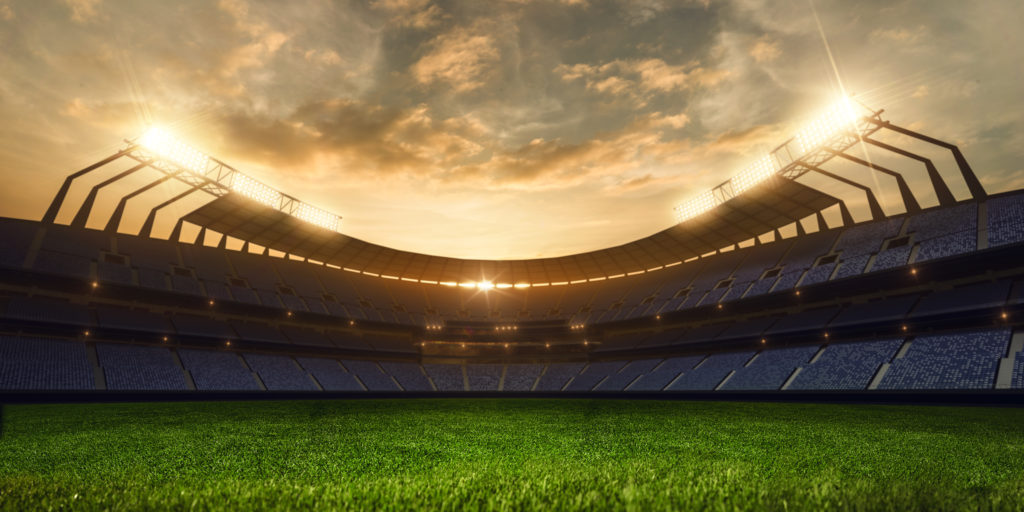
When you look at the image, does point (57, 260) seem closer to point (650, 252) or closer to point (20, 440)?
point (20, 440)

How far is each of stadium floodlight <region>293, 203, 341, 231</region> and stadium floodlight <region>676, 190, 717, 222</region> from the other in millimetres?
34824

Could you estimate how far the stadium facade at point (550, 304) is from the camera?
22.9 meters

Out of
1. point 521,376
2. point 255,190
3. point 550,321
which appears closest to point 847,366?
point 521,376

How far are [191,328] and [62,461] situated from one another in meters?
30.2

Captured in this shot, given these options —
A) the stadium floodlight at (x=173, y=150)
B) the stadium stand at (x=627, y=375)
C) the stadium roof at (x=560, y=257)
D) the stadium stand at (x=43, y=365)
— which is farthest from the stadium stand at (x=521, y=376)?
the stadium floodlight at (x=173, y=150)

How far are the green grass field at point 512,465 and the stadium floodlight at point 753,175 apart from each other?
2387cm

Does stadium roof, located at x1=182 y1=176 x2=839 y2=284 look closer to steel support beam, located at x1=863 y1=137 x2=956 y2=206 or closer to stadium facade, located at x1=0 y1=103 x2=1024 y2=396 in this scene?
stadium facade, located at x1=0 y1=103 x2=1024 y2=396

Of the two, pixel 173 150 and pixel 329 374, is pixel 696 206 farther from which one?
pixel 173 150

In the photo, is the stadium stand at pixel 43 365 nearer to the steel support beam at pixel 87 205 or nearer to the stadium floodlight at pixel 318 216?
the steel support beam at pixel 87 205

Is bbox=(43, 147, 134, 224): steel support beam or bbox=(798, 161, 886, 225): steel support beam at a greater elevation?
bbox=(43, 147, 134, 224): steel support beam

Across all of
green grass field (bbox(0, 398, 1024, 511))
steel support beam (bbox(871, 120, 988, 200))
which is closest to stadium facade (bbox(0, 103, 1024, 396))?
steel support beam (bbox(871, 120, 988, 200))

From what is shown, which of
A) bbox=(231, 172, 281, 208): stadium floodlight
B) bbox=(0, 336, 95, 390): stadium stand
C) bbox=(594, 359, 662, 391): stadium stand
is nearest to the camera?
bbox=(0, 336, 95, 390): stadium stand

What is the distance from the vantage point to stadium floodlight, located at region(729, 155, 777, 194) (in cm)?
3226

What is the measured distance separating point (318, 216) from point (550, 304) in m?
27.4
